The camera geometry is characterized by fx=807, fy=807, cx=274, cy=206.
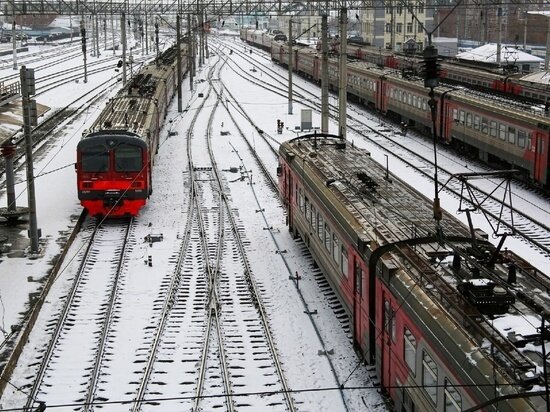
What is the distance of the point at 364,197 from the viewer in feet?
48.5

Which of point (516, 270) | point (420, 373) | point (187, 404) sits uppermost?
point (516, 270)

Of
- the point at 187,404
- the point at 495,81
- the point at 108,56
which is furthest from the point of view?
the point at 108,56

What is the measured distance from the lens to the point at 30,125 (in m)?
18.2

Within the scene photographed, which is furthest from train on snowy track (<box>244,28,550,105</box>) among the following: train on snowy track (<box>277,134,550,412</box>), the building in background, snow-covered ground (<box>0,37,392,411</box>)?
the building in background

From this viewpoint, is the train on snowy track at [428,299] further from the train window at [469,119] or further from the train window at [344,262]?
the train window at [469,119]

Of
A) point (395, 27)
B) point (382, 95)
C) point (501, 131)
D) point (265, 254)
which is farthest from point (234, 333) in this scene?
point (395, 27)

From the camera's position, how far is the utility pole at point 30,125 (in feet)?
58.9

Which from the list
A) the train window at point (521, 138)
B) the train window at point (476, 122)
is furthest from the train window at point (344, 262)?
the train window at point (476, 122)

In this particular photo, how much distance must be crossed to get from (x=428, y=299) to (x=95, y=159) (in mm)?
13802

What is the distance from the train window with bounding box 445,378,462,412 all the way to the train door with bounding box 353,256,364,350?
374 cm

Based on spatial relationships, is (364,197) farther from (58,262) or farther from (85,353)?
(58,262)

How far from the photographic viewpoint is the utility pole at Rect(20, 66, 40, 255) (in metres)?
18.0

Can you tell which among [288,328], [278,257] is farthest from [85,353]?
[278,257]

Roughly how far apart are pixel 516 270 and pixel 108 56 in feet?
319
